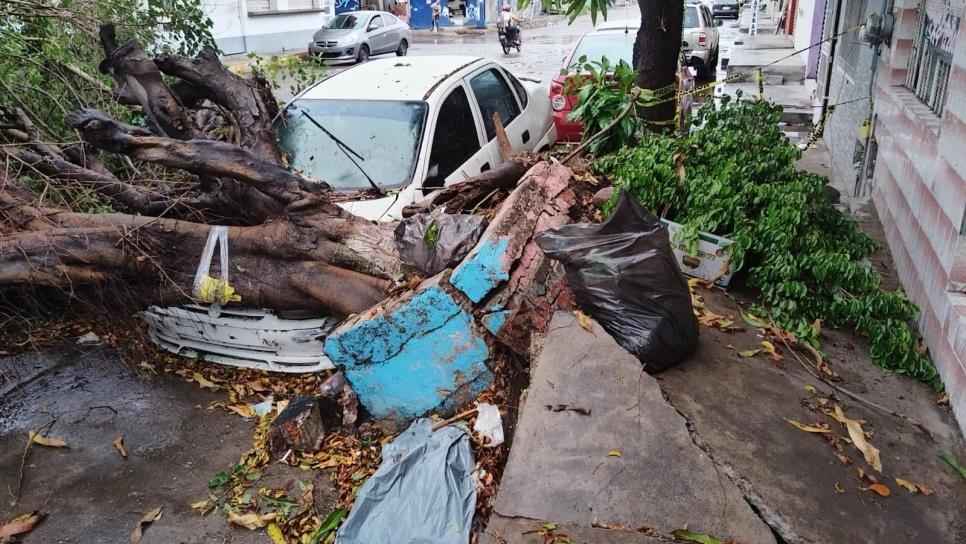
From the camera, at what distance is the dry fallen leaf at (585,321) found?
354 cm

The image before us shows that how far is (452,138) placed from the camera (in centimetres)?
589

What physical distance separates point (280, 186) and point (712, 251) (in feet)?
8.84

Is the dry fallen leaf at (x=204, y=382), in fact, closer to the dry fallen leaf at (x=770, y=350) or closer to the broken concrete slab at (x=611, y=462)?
the broken concrete slab at (x=611, y=462)

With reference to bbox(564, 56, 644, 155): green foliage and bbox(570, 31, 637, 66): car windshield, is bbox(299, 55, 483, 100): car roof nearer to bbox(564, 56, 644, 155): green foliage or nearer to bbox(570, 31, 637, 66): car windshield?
bbox(564, 56, 644, 155): green foliage

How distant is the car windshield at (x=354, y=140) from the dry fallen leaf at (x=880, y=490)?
12.0ft

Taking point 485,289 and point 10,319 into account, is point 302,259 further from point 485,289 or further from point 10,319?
point 10,319

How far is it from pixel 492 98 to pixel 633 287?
3759 mm

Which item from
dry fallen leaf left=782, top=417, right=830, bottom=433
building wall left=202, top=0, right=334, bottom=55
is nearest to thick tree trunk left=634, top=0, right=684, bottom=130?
dry fallen leaf left=782, top=417, right=830, bottom=433

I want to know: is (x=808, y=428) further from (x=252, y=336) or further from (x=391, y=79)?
(x=391, y=79)

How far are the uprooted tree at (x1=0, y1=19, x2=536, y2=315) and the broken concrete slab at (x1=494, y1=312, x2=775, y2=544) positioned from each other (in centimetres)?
157

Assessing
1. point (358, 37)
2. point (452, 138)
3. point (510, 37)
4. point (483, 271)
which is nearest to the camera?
point (483, 271)

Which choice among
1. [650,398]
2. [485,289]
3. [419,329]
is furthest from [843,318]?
[419,329]

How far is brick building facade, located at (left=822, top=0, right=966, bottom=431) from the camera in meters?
3.50

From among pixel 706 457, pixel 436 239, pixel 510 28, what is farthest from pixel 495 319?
pixel 510 28
